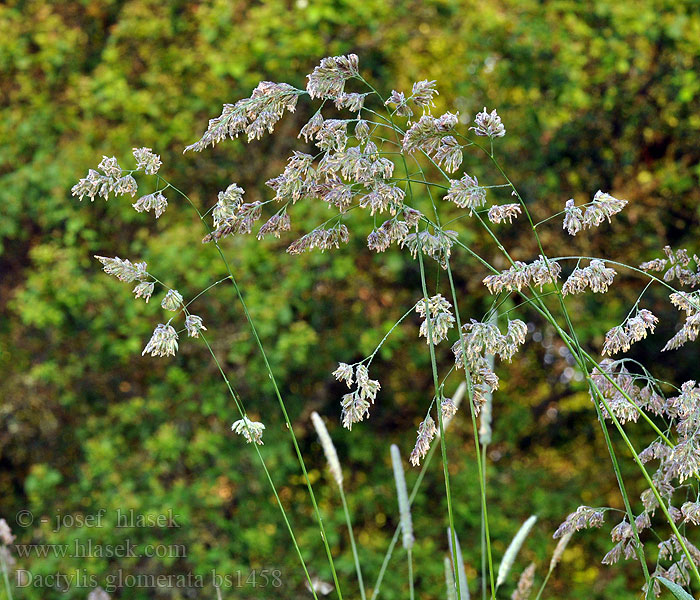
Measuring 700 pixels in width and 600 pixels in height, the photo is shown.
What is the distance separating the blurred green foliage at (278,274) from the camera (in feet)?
11.0

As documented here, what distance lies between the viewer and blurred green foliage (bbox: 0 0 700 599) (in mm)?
3365

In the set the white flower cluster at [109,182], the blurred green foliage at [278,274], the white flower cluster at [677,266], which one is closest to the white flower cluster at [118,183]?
the white flower cluster at [109,182]

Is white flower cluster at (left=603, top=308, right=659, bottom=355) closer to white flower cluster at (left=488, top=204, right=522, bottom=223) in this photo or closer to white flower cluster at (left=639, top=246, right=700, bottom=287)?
white flower cluster at (left=639, top=246, right=700, bottom=287)

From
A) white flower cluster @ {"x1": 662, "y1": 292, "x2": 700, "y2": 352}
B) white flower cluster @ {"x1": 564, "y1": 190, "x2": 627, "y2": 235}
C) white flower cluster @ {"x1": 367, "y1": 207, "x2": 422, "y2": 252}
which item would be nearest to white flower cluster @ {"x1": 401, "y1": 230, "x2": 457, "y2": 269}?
white flower cluster @ {"x1": 367, "y1": 207, "x2": 422, "y2": 252}

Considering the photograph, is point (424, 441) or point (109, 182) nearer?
point (424, 441)

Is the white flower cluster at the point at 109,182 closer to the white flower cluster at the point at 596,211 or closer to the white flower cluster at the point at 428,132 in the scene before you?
the white flower cluster at the point at 428,132

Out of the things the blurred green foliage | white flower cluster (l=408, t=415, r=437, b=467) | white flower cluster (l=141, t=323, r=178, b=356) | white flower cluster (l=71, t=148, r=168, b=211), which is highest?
the blurred green foliage

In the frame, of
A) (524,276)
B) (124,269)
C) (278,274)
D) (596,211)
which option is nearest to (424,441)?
(524,276)

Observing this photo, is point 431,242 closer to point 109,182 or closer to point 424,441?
point 424,441

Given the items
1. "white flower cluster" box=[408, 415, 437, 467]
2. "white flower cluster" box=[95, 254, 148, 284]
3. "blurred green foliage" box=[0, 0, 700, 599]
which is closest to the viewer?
"white flower cluster" box=[408, 415, 437, 467]

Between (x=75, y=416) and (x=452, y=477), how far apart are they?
1587mm

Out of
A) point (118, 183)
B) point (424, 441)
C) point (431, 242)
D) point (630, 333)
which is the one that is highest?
point (118, 183)

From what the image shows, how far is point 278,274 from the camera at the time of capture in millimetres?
3350

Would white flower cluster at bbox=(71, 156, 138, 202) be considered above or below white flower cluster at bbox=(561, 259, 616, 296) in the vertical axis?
above
